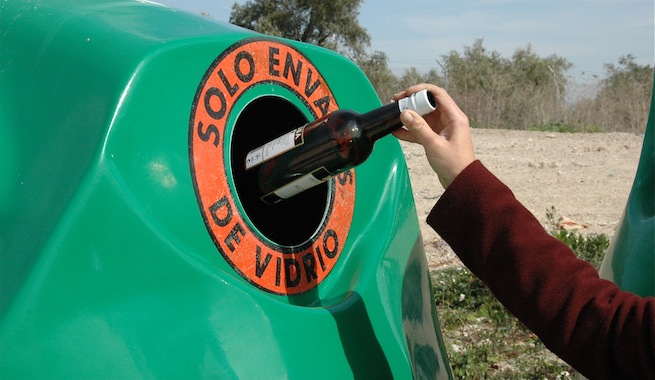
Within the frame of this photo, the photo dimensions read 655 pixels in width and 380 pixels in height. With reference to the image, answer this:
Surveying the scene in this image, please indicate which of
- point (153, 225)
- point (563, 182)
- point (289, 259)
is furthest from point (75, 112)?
point (563, 182)

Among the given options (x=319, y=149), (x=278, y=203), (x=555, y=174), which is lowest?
(x=555, y=174)

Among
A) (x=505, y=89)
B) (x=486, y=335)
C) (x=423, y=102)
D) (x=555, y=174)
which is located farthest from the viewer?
(x=505, y=89)

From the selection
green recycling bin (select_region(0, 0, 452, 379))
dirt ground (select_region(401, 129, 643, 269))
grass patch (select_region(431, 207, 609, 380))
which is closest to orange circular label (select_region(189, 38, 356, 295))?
green recycling bin (select_region(0, 0, 452, 379))

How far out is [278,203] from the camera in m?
1.77

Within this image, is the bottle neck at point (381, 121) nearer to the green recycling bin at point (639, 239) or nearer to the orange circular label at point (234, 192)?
the orange circular label at point (234, 192)

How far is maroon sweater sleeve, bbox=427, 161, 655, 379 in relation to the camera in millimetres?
1229

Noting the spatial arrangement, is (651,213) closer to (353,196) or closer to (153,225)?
(353,196)

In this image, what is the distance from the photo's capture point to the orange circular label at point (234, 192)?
4.72 ft

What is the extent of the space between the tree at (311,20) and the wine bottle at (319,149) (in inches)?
808

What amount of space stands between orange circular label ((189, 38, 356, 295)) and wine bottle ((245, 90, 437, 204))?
0.10 m

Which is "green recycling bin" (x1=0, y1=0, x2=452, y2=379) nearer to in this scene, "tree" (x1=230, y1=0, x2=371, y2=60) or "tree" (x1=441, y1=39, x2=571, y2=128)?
"tree" (x1=441, y1=39, x2=571, y2=128)

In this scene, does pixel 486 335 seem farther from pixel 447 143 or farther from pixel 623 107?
pixel 623 107

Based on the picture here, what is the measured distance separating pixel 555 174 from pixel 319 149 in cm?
752

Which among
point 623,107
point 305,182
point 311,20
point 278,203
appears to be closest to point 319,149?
point 305,182
